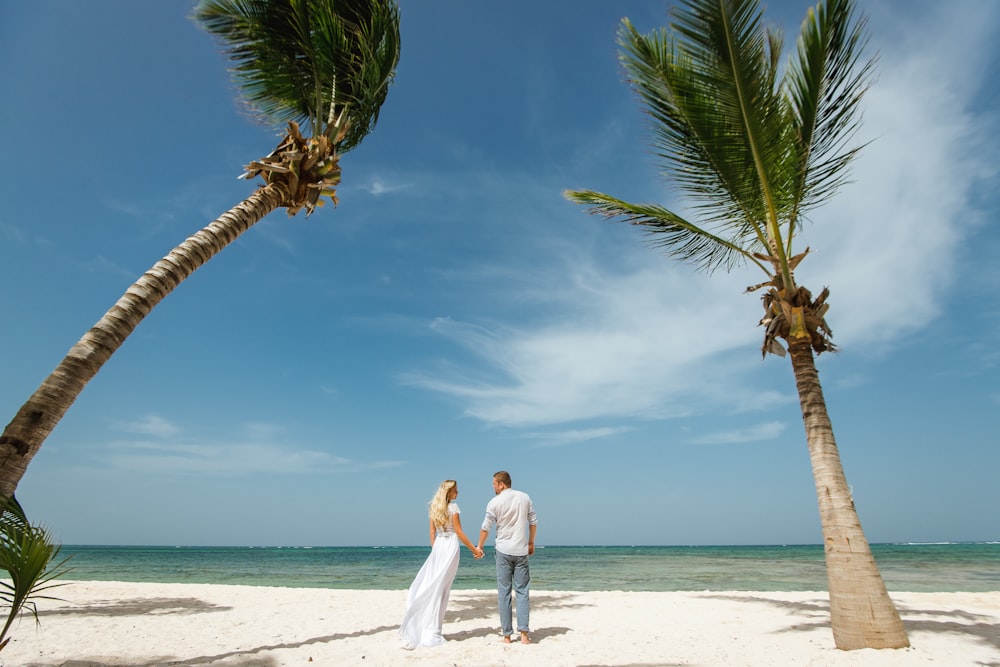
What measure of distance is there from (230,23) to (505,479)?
747 centimetres

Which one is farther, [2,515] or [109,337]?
[109,337]

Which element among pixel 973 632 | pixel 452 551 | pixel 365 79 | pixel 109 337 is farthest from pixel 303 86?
pixel 973 632

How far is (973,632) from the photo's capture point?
6160 millimetres

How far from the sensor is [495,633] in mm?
6559

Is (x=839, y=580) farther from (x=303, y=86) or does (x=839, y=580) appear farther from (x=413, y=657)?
(x=303, y=86)

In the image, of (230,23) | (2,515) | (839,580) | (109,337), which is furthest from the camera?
(230,23)

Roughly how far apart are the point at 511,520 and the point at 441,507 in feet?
2.85

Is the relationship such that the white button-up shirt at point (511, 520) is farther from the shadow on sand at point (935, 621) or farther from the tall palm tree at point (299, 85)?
the tall palm tree at point (299, 85)

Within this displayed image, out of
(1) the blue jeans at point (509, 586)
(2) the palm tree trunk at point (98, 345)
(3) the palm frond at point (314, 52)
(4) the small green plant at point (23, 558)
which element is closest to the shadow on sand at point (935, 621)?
(1) the blue jeans at point (509, 586)

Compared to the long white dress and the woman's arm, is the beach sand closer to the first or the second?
the long white dress

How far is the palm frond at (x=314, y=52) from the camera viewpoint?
7.14 meters

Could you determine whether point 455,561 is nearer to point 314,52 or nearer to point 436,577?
point 436,577

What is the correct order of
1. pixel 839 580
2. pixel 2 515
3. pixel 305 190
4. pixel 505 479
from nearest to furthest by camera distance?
pixel 2 515, pixel 839 580, pixel 505 479, pixel 305 190

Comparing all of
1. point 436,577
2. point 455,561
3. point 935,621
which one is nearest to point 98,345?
point 436,577
